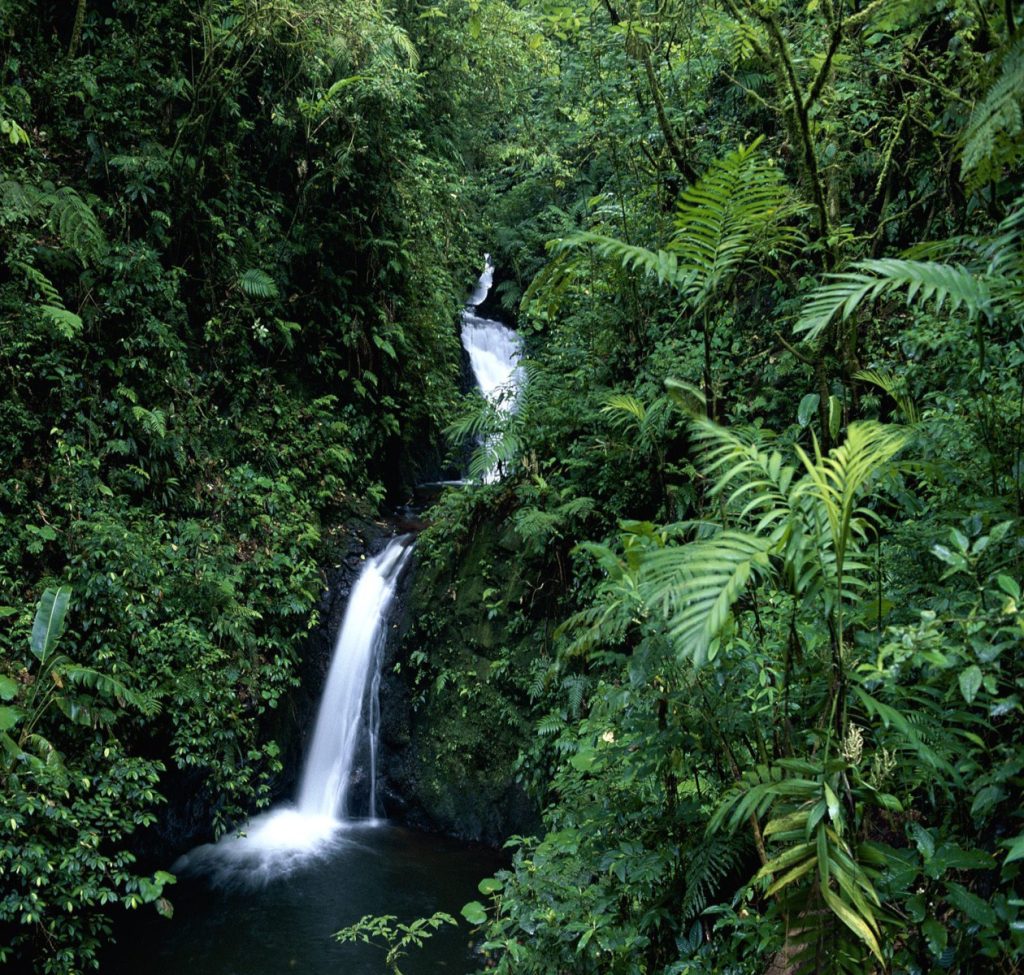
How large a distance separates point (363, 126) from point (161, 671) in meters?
6.70

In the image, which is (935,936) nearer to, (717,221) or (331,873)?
(717,221)

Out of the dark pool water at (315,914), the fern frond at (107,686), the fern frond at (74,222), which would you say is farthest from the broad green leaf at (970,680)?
the fern frond at (74,222)

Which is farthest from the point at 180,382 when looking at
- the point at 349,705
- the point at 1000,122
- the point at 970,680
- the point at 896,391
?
the point at 970,680

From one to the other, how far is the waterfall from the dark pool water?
0.66 metres

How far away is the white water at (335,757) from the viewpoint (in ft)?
22.8

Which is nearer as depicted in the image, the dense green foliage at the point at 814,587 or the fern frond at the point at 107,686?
the dense green foliage at the point at 814,587

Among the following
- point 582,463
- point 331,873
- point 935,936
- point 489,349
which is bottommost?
point 331,873

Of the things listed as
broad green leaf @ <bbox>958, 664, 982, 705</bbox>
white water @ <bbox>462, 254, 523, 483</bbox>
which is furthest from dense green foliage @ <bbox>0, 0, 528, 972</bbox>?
broad green leaf @ <bbox>958, 664, 982, 705</bbox>

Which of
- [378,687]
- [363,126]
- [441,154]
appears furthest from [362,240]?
[378,687]

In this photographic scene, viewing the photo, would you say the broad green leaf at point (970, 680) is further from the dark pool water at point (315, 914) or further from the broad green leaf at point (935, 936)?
the dark pool water at point (315, 914)

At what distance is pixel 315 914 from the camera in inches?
238

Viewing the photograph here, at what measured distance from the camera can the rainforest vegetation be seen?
7.93 feet

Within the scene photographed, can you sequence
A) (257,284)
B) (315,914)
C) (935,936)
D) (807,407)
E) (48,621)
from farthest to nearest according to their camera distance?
(257,284) → (315,914) → (48,621) → (807,407) → (935,936)

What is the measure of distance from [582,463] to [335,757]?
407 cm
